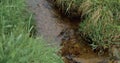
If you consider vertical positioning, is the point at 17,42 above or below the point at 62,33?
above

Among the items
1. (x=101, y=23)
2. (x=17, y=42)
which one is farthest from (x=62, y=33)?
(x=17, y=42)

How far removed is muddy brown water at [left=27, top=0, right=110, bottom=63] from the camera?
516 centimetres

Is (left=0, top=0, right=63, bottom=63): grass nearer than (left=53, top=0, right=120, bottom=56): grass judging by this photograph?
Yes

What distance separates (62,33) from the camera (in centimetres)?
560

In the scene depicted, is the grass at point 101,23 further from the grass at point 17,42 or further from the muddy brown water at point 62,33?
the grass at point 17,42

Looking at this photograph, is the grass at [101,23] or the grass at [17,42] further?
the grass at [101,23]

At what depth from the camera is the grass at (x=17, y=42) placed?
3.56 metres

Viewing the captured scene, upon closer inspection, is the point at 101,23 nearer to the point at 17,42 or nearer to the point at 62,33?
the point at 62,33

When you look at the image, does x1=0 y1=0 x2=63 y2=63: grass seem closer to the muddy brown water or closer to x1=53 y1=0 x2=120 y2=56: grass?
the muddy brown water

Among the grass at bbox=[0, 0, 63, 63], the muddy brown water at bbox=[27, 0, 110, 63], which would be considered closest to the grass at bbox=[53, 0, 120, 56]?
the muddy brown water at bbox=[27, 0, 110, 63]

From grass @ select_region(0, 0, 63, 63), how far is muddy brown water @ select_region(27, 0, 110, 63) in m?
0.59

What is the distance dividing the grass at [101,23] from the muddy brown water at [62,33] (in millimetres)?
179

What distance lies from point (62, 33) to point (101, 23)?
76 centimetres

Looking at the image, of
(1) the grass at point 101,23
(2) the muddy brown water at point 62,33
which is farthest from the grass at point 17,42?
(1) the grass at point 101,23
